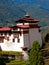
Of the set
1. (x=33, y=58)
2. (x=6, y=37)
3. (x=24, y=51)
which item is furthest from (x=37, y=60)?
(x=6, y=37)

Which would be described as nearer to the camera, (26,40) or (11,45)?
(26,40)

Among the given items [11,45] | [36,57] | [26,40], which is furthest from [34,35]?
[36,57]

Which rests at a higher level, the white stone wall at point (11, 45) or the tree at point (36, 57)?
the white stone wall at point (11, 45)

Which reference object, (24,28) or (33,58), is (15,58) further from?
(33,58)

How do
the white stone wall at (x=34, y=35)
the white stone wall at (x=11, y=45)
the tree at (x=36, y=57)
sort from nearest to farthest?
the tree at (x=36, y=57) → the white stone wall at (x=11, y=45) → the white stone wall at (x=34, y=35)

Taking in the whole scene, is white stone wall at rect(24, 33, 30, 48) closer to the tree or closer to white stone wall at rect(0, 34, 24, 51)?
white stone wall at rect(0, 34, 24, 51)

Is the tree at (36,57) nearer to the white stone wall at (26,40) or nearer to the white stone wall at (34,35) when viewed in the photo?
the white stone wall at (26,40)

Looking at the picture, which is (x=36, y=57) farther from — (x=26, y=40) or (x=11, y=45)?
(x=11, y=45)

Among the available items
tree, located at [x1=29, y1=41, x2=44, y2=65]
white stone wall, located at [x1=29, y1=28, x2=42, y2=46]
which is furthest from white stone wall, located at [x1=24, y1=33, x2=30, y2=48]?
tree, located at [x1=29, y1=41, x2=44, y2=65]

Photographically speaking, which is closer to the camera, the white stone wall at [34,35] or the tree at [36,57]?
the tree at [36,57]

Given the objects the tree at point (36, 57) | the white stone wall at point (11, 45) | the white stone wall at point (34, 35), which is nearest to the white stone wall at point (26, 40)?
the white stone wall at point (11, 45)

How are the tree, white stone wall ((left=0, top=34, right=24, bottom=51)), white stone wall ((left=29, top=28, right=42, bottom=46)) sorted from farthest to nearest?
white stone wall ((left=29, top=28, right=42, bottom=46))
white stone wall ((left=0, top=34, right=24, bottom=51))
the tree

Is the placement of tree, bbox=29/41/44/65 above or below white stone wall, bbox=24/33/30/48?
below

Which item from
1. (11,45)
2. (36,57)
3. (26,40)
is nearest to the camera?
(36,57)
